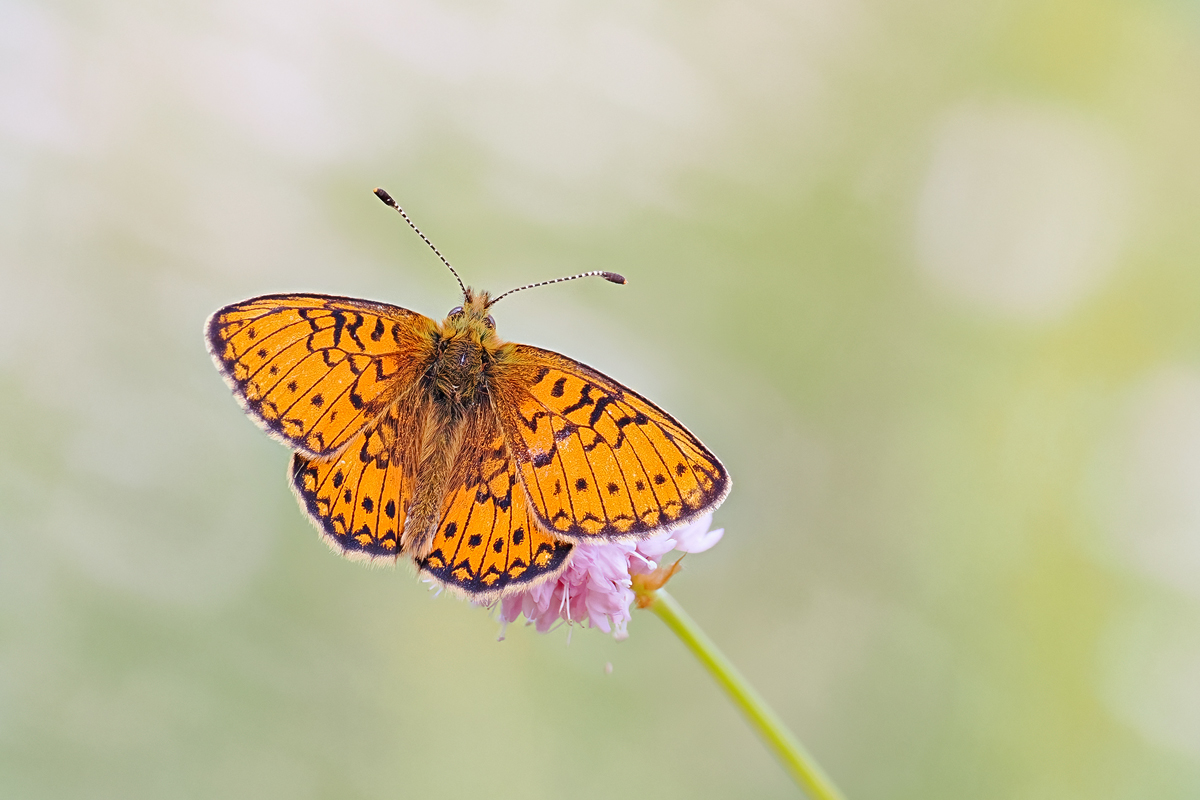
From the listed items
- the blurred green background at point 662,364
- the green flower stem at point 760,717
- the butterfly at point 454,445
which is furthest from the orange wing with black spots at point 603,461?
the blurred green background at point 662,364

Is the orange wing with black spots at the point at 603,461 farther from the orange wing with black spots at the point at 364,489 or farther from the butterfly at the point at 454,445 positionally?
the orange wing with black spots at the point at 364,489

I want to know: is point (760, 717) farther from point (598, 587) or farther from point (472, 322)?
point (472, 322)

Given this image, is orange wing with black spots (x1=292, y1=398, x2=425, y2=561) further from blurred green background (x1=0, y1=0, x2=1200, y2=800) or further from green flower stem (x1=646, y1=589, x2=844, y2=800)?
blurred green background (x1=0, y1=0, x2=1200, y2=800)

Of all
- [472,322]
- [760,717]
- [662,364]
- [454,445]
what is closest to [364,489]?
[454,445]

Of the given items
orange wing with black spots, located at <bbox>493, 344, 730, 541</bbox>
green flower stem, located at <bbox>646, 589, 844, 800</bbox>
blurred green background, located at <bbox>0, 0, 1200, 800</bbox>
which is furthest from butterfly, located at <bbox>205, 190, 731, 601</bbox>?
blurred green background, located at <bbox>0, 0, 1200, 800</bbox>

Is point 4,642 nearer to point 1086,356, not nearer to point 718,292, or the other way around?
point 718,292
